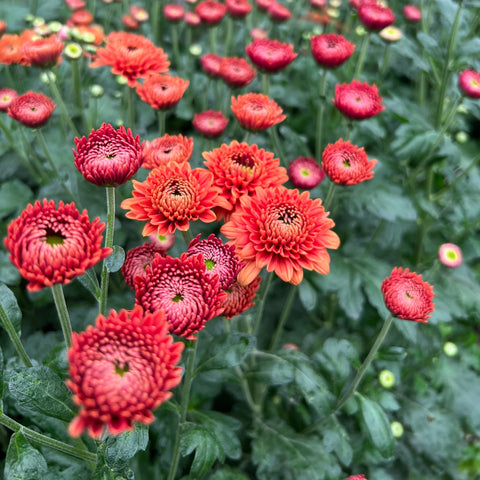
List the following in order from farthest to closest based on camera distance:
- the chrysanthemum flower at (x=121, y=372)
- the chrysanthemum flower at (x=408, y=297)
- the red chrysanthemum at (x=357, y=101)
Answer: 1. the red chrysanthemum at (x=357, y=101)
2. the chrysanthemum flower at (x=408, y=297)
3. the chrysanthemum flower at (x=121, y=372)

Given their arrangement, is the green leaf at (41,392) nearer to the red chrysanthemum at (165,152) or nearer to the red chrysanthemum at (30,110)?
the red chrysanthemum at (165,152)

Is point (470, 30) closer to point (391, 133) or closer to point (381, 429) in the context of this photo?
point (391, 133)

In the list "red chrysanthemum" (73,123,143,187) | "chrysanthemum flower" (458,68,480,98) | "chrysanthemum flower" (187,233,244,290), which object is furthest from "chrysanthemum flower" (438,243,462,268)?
"red chrysanthemum" (73,123,143,187)

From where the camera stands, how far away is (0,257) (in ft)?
5.04

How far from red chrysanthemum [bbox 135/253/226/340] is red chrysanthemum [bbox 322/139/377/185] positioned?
571 millimetres

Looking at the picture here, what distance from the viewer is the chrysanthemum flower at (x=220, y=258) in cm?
101

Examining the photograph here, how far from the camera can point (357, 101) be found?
1.52m

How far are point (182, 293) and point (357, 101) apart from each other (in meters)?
0.98

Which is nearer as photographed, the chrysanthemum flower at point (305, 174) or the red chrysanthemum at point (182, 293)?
the red chrysanthemum at point (182, 293)

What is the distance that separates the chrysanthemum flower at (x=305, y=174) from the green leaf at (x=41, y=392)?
892 millimetres

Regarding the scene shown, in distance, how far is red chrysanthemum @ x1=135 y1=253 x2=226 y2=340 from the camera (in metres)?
0.86

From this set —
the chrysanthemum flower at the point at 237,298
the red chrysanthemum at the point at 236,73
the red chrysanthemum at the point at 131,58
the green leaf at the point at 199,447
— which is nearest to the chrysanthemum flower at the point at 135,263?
the chrysanthemum flower at the point at 237,298

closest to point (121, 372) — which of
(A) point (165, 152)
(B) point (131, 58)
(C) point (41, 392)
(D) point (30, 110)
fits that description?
(C) point (41, 392)

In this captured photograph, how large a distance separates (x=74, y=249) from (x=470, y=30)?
216 cm
